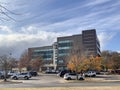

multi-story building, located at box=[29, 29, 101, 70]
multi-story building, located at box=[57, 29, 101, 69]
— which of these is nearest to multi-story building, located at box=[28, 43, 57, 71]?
multi-story building, located at box=[29, 29, 101, 70]

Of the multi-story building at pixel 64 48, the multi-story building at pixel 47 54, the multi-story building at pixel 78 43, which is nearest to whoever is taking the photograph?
the multi-story building at pixel 78 43

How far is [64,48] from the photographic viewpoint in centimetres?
15488

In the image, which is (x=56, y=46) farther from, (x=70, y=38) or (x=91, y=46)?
(x=91, y=46)

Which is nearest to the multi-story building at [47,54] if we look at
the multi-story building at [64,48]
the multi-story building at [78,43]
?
the multi-story building at [64,48]

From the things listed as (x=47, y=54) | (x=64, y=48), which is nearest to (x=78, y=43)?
(x=64, y=48)

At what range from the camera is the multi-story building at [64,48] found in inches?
5709

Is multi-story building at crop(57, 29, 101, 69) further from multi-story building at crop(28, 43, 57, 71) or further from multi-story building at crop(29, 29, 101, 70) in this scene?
multi-story building at crop(28, 43, 57, 71)

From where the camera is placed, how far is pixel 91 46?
14638cm

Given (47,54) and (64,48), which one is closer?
(64,48)

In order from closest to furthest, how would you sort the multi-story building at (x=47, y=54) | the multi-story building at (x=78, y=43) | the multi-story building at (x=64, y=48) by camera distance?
the multi-story building at (x=78, y=43) → the multi-story building at (x=64, y=48) → the multi-story building at (x=47, y=54)

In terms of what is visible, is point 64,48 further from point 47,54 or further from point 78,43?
point 47,54

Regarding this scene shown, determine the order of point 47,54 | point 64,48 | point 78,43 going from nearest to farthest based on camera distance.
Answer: point 78,43 → point 64,48 → point 47,54

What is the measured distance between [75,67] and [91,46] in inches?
3501

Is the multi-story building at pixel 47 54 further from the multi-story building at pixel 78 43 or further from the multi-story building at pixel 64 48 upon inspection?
the multi-story building at pixel 78 43
